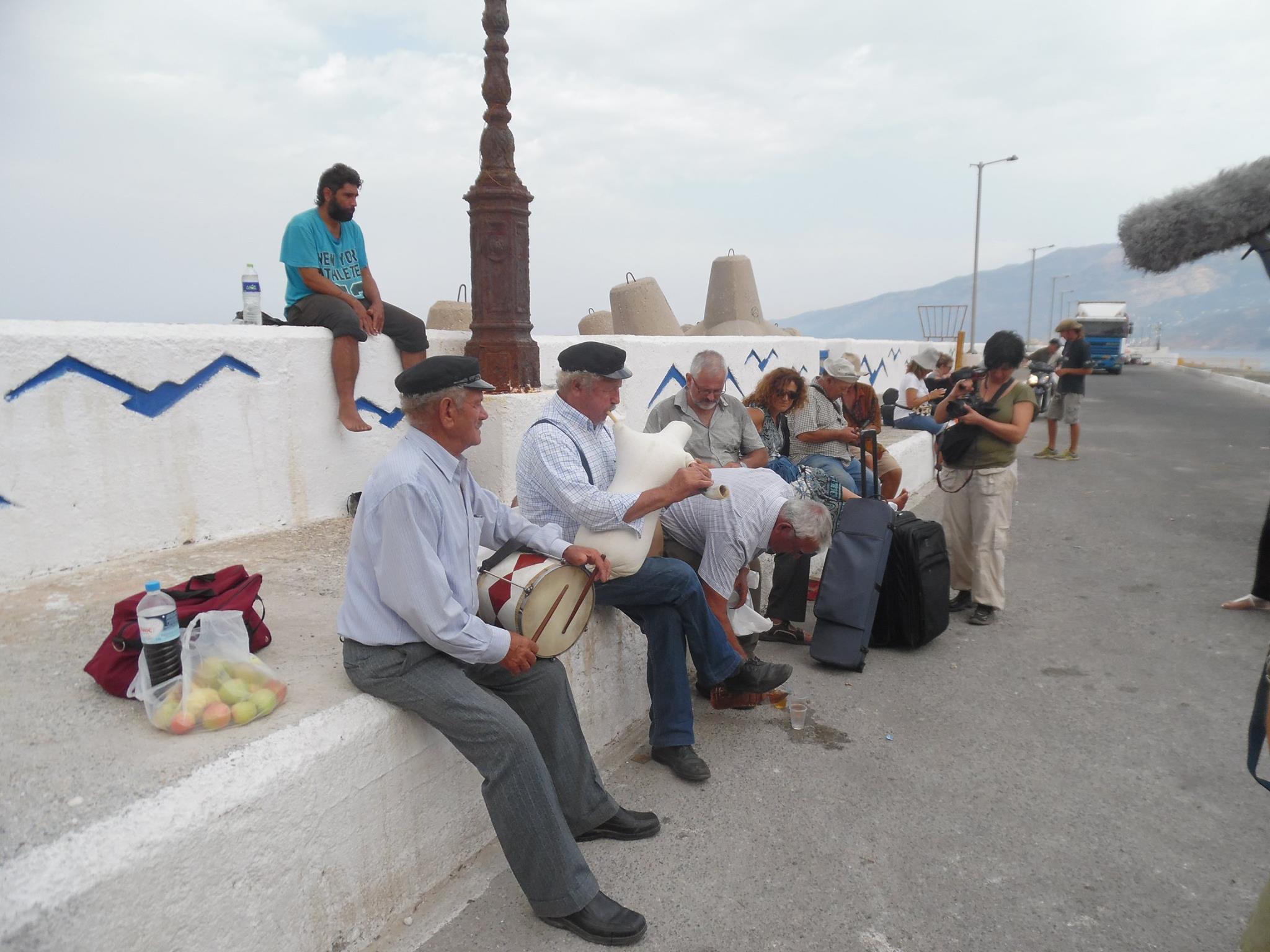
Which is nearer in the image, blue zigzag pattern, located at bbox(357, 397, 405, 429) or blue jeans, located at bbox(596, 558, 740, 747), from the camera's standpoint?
blue jeans, located at bbox(596, 558, 740, 747)

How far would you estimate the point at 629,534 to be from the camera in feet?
10.4

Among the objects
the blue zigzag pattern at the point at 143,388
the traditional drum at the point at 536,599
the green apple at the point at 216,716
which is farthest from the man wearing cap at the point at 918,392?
the green apple at the point at 216,716

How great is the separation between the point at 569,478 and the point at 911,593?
243 cm

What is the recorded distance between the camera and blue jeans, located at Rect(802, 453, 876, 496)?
5609 millimetres

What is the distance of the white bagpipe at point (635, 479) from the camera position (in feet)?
10.4

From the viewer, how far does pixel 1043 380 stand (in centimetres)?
1736

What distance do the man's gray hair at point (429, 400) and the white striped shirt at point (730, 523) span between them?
1463 mm

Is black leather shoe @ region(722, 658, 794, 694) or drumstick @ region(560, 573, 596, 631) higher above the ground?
drumstick @ region(560, 573, 596, 631)

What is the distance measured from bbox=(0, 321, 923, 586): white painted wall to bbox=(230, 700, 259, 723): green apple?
1859 millimetres

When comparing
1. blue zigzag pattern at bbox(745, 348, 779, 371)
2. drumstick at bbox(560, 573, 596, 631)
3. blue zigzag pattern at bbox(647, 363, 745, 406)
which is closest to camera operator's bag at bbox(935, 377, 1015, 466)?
blue zigzag pattern at bbox(647, 363, 745, 406)

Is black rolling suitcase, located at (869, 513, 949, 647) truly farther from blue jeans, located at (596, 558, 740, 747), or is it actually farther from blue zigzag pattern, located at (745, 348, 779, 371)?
blue zigzag pattern, located at (745, 348, 779, 371)

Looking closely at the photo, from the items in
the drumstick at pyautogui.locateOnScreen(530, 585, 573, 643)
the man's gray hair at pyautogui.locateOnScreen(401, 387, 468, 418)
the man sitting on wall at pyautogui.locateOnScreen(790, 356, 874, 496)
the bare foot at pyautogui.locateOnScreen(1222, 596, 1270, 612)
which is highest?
the man's gray hair at pyautogui.locateOnScreen(401, 387, 468, 418)

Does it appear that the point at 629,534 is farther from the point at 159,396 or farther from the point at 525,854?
the point at 159,396

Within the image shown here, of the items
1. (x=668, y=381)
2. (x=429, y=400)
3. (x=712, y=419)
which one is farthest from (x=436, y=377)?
(x=668, y=381)
